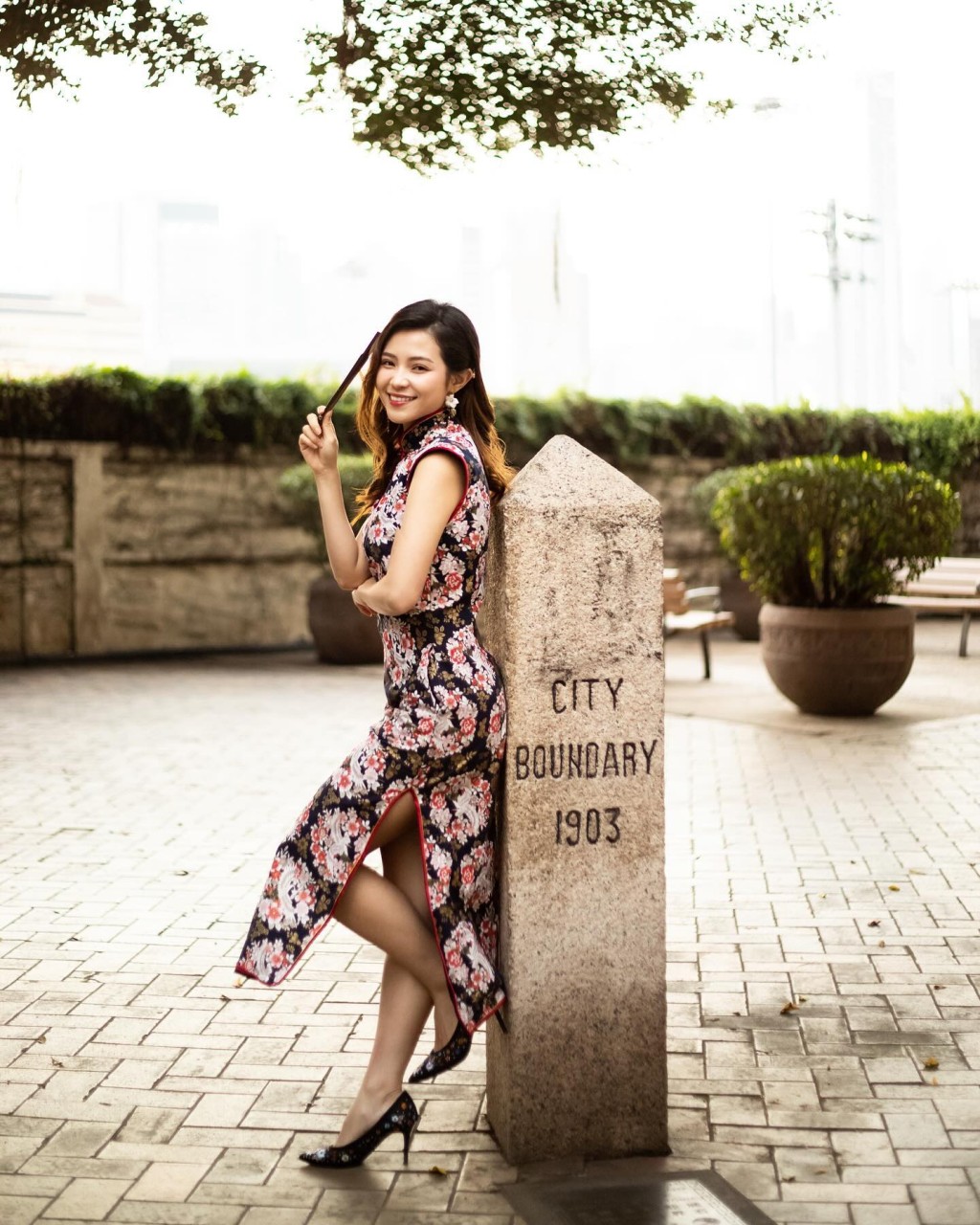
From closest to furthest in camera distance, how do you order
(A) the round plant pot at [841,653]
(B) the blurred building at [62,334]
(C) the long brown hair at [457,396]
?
(C) the long brown hair at [457,396]
(A) the round plant pot at [841,653]
(B) the blurred building at [62,334]

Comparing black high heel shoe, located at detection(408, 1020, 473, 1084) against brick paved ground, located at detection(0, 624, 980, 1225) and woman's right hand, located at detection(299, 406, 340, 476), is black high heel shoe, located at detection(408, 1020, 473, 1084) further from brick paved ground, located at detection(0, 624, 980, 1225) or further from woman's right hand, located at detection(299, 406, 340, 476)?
woman's right hand, located at detection(299, 406, 340, 476)

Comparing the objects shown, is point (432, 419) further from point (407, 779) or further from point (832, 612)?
point (832, 612)

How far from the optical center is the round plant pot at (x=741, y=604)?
16.3 metres

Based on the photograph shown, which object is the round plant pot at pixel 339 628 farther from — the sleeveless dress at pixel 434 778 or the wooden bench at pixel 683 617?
the sleeveless dress at pixel 434 778

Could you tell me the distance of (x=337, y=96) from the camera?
10117 millimetres

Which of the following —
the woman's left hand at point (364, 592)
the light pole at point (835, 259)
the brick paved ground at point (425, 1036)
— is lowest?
the brick paved ground at point (425, 1036)

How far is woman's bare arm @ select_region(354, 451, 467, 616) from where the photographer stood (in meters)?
3.01

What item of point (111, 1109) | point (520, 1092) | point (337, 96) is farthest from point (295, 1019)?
point (337, 96)

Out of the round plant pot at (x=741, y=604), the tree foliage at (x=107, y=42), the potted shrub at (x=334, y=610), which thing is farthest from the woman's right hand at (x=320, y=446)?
the round plant pot at (x=741, y=604)

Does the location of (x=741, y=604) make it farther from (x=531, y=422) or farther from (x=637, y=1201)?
(x=637, y=1201)

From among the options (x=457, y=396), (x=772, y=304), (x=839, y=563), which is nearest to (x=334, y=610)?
(x=839, y=563)

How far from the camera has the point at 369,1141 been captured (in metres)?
3.18

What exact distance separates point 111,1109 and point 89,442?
39.3 feet

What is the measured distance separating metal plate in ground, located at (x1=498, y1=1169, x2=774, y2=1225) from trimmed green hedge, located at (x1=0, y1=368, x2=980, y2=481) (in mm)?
11050
